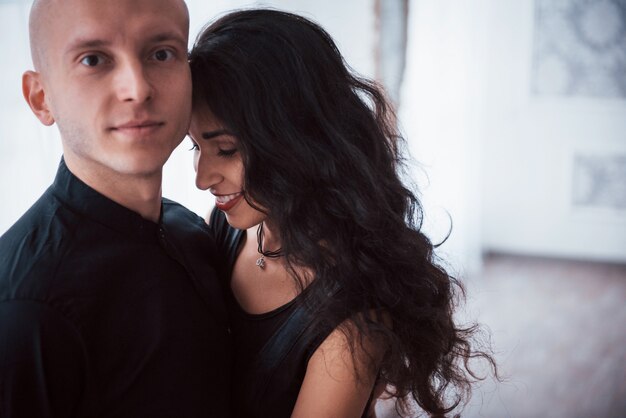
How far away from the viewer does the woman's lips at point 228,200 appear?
62.9 inches

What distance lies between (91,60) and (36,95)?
6.4 inches

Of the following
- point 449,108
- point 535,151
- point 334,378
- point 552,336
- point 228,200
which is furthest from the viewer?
point 535,151

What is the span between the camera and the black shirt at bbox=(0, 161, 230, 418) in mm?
1132

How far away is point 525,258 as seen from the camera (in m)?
5.10

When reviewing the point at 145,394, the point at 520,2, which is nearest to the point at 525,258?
the point at 520,2

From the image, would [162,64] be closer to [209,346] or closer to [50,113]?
[50,113]

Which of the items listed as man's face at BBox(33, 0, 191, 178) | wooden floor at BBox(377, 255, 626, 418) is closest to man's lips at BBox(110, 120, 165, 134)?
man's face at BBox(33, 0, 191, 178)

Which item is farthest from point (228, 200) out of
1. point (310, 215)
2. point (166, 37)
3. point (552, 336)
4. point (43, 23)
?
point (552, 336)

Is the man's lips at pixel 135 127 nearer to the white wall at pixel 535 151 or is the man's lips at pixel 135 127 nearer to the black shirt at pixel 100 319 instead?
the black shirt at pixel 100 319

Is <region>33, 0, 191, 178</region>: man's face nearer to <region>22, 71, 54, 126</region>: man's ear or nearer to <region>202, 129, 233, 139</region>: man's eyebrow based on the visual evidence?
<region>22, 71, 54, 126</region>: man's ear

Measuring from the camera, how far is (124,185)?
4.40 ft

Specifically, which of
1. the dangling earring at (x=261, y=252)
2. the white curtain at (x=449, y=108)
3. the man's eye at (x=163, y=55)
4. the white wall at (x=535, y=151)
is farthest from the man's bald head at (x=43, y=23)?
the white wall at (x=535, y=151)

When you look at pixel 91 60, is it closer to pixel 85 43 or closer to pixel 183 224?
pixel 85 43

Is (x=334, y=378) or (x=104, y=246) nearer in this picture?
→ (x=104, y=246)
